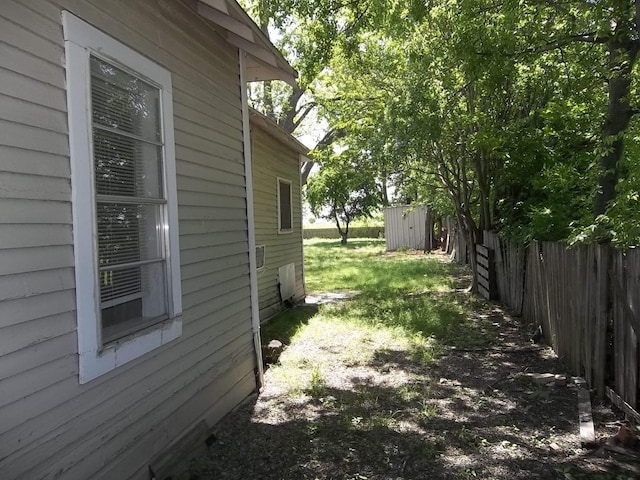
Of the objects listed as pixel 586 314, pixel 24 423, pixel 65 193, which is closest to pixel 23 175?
pixel 65 193

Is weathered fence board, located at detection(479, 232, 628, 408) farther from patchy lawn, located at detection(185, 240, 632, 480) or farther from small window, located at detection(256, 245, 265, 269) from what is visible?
small window, located at detection(256, 245, 265, 269)

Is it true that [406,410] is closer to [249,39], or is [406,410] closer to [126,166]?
[126,166]

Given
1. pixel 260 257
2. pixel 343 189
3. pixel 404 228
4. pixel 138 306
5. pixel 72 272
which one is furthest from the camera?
pixel 404 228

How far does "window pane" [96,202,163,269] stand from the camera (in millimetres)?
2793

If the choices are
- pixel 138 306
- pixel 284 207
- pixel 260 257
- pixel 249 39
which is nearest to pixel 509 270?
pixel 260 257

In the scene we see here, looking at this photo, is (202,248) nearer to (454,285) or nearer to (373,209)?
(454,285)

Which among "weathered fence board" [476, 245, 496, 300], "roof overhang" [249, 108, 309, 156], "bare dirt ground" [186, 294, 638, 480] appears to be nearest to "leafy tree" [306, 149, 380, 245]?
"roof overhang" [249, 108, 309, 156]

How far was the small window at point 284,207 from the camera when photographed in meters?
9.62

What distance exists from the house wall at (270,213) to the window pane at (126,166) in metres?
4.68

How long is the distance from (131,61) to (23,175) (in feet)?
3.89

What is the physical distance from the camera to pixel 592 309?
4426 millimetres

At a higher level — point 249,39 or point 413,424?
point 249,39

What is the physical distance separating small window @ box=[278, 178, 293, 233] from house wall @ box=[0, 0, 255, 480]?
516 cm

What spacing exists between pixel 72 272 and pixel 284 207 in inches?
303
